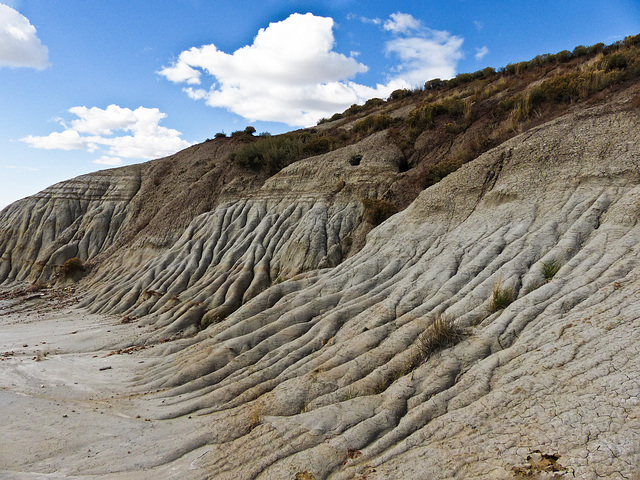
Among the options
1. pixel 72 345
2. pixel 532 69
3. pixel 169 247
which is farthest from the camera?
pixel 532 69

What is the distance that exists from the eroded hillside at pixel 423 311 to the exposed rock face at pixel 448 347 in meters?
0.04

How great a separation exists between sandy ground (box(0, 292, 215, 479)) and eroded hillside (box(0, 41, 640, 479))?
17 centimetres

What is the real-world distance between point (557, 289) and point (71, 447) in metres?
11.2

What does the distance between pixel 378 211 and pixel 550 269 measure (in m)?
10.3

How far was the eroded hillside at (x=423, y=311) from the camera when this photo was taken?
19.2ft

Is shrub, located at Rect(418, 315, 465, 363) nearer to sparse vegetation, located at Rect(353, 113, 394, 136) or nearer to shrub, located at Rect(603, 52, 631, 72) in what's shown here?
shrub, located at Rect(603, 52, 631, 72)

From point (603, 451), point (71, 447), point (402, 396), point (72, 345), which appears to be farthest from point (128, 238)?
point (603, 451)

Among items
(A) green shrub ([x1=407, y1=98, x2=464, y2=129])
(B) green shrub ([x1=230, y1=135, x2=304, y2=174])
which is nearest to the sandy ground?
(B) green shrub ([x1=230, y1=135, x2=304, y2=174])

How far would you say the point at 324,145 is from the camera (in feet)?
95.1

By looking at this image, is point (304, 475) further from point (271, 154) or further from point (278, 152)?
point (271, 154)

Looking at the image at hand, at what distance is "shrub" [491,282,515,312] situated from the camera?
895 centimetres

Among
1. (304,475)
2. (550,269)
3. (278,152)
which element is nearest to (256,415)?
(304,475)

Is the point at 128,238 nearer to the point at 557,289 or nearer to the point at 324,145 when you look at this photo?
the point at 324,145

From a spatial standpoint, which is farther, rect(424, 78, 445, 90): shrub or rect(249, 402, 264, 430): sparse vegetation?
rect(424, 78, 445, 90): shrub
